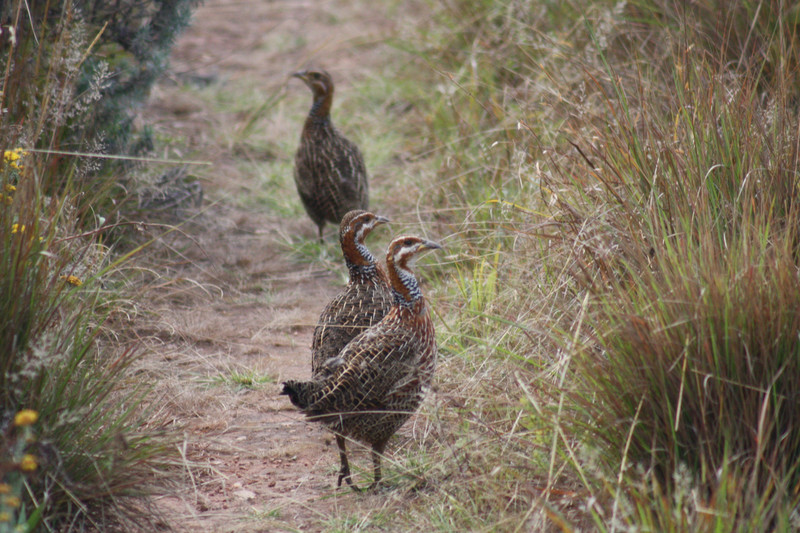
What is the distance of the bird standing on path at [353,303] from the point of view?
446 cm

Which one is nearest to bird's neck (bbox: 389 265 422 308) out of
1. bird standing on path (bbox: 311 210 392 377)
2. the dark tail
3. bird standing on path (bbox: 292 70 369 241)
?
bird standing on path (bbox: 311 210 392 377)

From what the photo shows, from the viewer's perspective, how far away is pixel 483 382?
395cm

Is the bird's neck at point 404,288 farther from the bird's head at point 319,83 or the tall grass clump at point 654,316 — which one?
the bird's head at point 319,83

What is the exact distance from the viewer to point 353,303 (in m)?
4.77

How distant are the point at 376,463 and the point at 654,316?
1.53 metres

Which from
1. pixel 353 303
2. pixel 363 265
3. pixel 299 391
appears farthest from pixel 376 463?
pixel 363 265

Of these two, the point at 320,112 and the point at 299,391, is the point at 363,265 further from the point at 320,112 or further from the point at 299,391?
the point at 320,112

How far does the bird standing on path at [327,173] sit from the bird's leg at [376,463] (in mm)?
3007

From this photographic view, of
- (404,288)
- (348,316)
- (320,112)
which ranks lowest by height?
(348,316)

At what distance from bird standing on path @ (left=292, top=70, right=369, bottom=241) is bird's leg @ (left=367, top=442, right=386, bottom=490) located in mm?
3007

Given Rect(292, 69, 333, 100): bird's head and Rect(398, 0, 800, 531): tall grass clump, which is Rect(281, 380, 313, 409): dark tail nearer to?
Rect(398, 0, 800, 531): tall grass clump

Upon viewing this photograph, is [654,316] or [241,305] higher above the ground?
[654,316]

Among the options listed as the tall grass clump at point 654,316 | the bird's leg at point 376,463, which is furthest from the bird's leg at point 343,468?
the tall grass clump at point 654,316

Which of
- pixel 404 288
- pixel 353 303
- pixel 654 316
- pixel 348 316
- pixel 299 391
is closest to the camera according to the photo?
pixel 654 316
